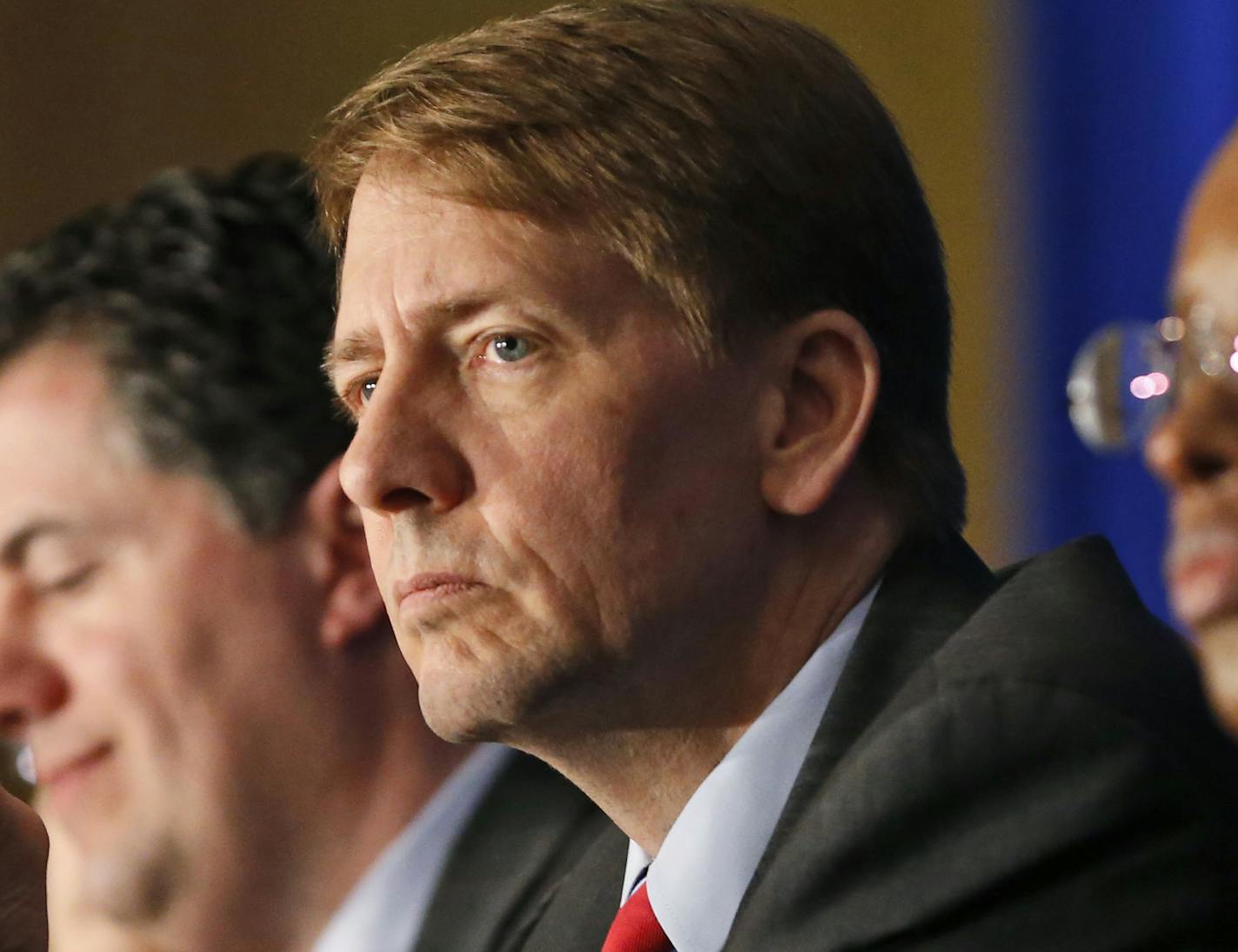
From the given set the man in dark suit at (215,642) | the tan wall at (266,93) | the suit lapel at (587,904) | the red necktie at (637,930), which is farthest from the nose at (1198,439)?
the tan wall at (266,93)

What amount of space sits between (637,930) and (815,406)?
14.8 inches

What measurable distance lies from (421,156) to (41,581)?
771mm

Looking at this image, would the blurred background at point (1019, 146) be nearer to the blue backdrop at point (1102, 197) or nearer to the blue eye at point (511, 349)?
the blue backdrop at point (1102, 197)

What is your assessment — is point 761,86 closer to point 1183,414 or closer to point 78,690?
point 1183,414

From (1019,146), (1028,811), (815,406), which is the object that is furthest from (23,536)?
(1019,146)

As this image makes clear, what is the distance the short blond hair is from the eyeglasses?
350 millimetres

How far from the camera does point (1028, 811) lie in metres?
1.07

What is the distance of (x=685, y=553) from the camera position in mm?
1266

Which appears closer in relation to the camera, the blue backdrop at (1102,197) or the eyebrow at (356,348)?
the eyebrow at (356,348)

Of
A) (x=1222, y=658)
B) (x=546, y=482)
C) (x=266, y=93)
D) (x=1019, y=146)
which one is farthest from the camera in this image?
(x=266, y=93)

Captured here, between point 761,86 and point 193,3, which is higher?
point 193,3

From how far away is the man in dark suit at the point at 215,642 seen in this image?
1852 mm

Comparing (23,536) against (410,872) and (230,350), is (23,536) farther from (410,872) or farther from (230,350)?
(410,872)

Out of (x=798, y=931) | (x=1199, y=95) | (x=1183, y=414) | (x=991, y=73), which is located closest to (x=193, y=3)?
(x=991, y=73)
